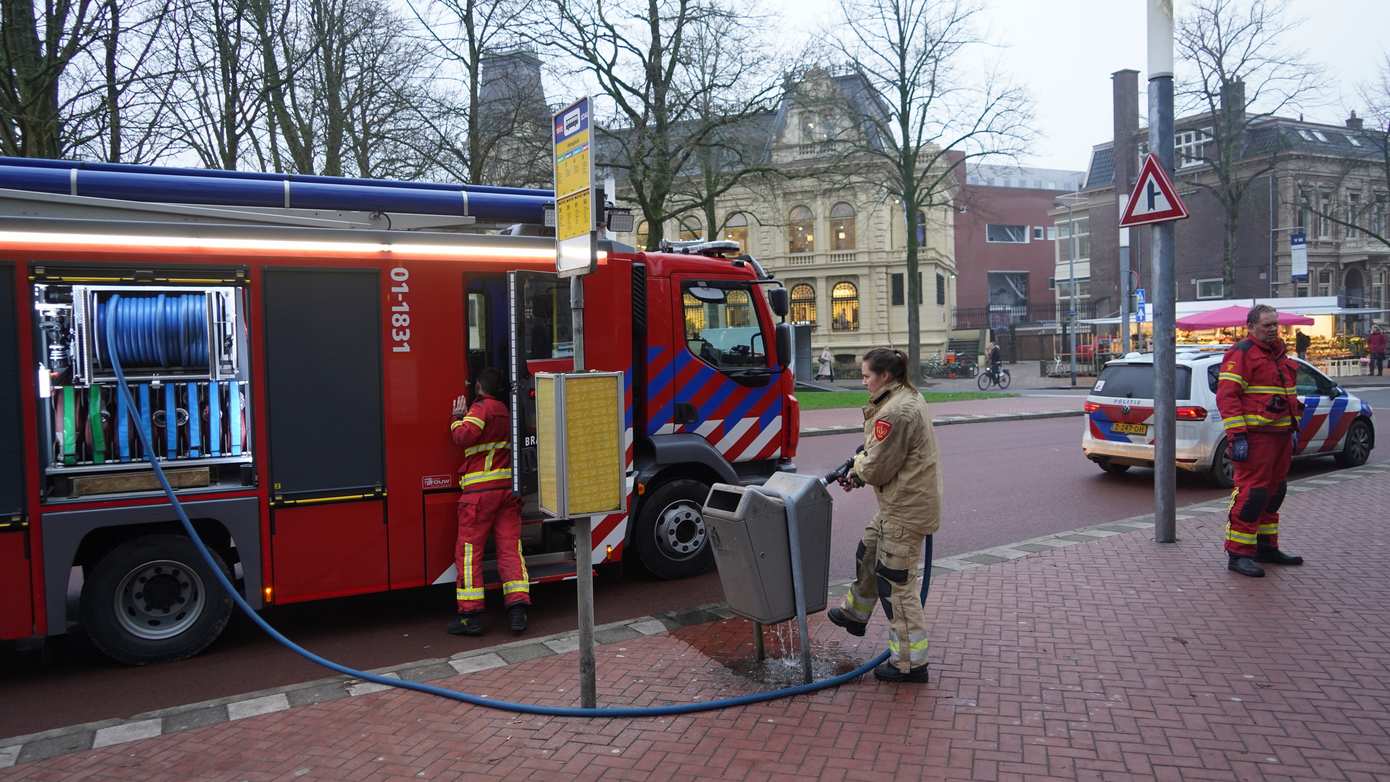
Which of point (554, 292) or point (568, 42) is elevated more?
point (568, 42)

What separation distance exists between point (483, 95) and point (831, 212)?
29.5 meters

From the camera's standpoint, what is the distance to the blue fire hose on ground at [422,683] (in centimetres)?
472

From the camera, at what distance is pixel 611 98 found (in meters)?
25.7

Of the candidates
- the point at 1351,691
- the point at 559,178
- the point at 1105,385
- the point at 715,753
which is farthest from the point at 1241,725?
the point at 1105,385

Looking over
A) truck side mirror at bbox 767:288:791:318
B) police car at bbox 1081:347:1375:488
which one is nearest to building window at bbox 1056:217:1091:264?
police car at bbox 1081:347:1375:488

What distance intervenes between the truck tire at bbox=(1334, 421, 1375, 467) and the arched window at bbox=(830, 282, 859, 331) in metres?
39.3

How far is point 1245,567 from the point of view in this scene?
22.9 feet

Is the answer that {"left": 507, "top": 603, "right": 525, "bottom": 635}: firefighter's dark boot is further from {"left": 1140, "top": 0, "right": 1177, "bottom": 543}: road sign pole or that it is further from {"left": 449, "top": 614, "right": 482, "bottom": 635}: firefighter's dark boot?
{"left": 1140, "top": 0, "right": 1177, "bottom": 543}: road sign pole

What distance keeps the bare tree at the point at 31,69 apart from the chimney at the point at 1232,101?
35.7m

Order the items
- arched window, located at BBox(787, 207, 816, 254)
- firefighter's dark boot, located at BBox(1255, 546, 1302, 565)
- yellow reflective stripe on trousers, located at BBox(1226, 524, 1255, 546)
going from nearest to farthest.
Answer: yellow reflective stripe on trousers, located at BBox(1226, 524, 1255, 546), firefighter's dark boot, located at BBox(1255, 546, 1302, 565), arched window, located at BBox(787, 207, 816, 254)

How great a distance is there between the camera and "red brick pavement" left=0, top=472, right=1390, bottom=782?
4.12 m

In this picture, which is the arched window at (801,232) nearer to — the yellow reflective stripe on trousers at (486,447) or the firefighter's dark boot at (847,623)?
the yellow reflective stripe on trousers at (486,447)

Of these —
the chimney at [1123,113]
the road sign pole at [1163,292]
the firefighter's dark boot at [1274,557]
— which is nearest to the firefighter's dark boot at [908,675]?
the firefighter's dark boot at [1274,557]

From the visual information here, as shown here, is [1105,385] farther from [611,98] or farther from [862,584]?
[611,98]
